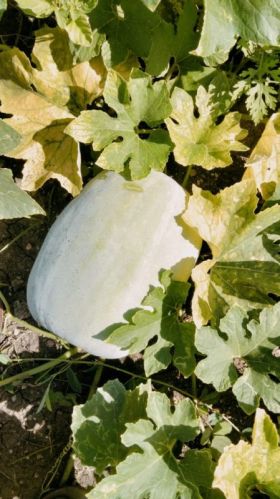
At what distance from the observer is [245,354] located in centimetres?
206

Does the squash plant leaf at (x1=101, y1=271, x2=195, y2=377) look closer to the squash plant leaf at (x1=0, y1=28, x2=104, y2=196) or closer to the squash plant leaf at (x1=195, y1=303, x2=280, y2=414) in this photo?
the squash plant leaf at (x1=195, y1=303, x2=280, y2=414)

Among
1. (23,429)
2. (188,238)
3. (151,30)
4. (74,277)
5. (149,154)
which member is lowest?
(23,429)

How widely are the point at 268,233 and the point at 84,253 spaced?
570 mm

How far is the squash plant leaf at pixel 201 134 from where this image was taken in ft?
6.92

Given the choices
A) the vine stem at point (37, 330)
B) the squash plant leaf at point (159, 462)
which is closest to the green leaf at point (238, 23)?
the squash plant leaf at point (159, 462)

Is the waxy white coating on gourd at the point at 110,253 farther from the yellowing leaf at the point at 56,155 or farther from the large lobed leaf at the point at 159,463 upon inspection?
the large lobed leaf at the point at 159,463

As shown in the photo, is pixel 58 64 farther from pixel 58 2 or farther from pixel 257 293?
pixel 257 293

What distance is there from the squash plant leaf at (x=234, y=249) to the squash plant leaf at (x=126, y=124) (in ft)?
0.62

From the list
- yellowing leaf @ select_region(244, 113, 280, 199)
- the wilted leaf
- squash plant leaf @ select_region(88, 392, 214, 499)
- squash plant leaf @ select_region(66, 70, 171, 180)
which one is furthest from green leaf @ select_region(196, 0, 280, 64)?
squash plant leaf @ select_region(88, 392, 214, 499)

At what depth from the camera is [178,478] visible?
198 cm

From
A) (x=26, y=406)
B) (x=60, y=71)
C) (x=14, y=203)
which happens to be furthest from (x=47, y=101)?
(x=26, y=406)

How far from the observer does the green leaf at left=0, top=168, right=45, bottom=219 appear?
1968 mm

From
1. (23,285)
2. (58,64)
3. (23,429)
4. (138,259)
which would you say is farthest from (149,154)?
(23,429)

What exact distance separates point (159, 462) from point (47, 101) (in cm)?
120
